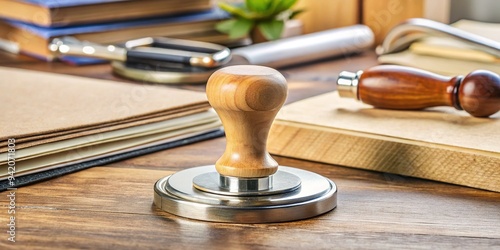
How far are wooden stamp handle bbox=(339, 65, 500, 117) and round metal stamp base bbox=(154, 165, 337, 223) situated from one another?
0.21m

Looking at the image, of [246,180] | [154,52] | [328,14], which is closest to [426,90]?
[246,180]

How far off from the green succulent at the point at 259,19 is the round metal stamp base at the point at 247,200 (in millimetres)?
771

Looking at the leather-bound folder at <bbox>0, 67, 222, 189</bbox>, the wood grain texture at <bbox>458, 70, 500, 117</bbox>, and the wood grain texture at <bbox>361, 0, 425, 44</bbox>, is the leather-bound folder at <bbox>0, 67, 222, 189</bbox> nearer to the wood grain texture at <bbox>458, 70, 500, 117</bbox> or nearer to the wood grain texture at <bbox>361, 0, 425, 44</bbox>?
the wood grain texture at <bbox>458, 70, 500, 117</bbox>

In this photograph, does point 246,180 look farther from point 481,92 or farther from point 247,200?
point 481,92

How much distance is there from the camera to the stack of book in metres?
1.45

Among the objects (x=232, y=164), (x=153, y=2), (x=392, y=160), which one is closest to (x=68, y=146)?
(x=232, y=164)

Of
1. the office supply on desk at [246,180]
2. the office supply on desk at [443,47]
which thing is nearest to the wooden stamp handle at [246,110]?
the office supply on desk at [246,180]

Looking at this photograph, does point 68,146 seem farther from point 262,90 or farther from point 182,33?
point 182,33

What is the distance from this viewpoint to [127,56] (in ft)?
4.29

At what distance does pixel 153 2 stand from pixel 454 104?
30.1 inches

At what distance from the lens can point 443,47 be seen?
4.15ft

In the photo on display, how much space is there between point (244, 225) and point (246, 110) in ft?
0.29

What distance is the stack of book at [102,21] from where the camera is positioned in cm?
145

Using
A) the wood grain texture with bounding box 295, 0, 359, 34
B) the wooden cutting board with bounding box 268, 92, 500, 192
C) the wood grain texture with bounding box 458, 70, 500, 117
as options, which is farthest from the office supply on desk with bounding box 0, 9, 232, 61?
the wood grain texture with bounding box 458, 70, 500, 117
